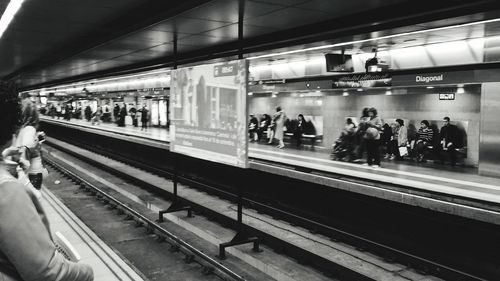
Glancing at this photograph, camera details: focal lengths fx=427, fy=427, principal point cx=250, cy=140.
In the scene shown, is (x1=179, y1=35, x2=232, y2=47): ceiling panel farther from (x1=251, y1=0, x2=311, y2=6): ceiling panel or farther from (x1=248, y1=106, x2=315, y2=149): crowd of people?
(x1=248, y1=106, x2=315, y2=149): crowd of people

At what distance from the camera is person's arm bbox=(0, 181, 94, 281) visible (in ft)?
4.09

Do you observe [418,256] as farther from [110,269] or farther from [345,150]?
[345,150]

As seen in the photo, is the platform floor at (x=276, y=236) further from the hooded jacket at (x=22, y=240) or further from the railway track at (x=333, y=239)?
the hooded jacket at (x=22, y=240)

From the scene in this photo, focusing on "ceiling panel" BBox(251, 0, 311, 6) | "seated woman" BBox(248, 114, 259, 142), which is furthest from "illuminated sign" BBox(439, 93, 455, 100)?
"seated woman" BBox(248, 114, 259, 142)

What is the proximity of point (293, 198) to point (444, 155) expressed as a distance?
19.9 feet

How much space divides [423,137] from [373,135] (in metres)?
2.67

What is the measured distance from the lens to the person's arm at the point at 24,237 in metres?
1.25

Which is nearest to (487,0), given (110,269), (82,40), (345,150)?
(110,269)

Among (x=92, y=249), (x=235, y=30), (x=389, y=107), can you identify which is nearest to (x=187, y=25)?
(x=235, y=30)

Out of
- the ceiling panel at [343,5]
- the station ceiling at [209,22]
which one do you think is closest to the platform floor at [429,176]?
the station ceiling at [209,22]

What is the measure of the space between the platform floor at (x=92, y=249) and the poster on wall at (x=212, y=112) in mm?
1817

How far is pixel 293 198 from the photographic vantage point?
943 cm

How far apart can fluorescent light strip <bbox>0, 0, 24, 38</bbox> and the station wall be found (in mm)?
11244

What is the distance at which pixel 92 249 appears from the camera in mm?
5352
